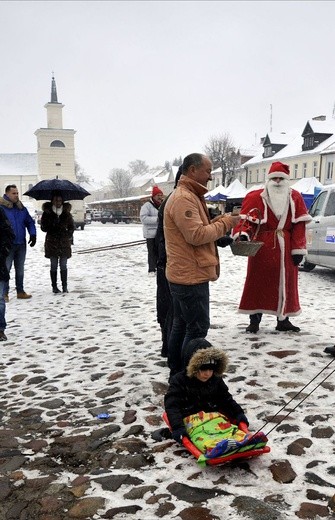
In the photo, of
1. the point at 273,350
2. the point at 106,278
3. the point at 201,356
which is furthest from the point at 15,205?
the point at 201,356

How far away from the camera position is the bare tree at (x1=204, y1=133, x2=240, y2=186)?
5734cm

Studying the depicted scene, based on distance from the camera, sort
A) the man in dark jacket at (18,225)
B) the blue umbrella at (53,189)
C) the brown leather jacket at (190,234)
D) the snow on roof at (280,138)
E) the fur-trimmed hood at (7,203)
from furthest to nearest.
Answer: the snow on roof at (280,138)
the blue umbrella at (53,189)
the man in dark jacket at (18,225)
the fur-trimmed hood at (7,203)
the brown leather jacket at (190,234)

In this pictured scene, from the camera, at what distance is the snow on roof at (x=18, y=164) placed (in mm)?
93750

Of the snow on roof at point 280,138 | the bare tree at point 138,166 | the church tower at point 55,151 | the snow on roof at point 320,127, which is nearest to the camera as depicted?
the snow on roof at point 320,127

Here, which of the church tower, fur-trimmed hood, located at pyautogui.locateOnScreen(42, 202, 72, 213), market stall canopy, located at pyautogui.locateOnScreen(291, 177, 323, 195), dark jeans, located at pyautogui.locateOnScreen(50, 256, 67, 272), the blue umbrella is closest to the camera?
fur-trimmed hood, located at pyautogui.locateOnScreen(42, 202, 72, 213)

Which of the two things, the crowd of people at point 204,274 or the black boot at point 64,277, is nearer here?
the crowd of people at point 204,274

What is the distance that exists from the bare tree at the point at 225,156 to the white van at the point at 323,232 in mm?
46867

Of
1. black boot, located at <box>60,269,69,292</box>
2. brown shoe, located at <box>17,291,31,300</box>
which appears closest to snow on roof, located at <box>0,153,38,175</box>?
black boot, located at <box>60,269,69,292</box>

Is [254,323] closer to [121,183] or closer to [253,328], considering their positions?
[253,328]

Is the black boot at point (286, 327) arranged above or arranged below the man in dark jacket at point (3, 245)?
below

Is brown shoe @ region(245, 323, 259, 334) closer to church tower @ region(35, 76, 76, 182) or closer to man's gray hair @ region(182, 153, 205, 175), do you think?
man's gray hair @ region(182, 153, 205, 175)

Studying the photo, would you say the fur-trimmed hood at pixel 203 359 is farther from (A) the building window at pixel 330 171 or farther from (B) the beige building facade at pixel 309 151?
(A) the building window at pixel 330 171

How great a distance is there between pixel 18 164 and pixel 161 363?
98694mm

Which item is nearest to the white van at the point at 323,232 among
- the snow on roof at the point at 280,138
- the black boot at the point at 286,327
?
the black boot at the point at 286,327
